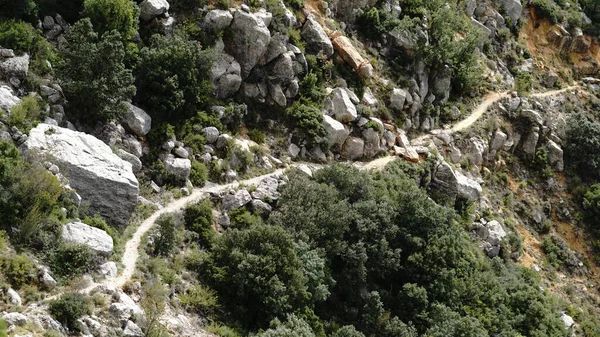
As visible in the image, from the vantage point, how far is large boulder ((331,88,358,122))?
4491cm

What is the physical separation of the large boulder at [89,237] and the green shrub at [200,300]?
4541 mm

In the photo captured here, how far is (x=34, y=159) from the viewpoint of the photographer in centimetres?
2661

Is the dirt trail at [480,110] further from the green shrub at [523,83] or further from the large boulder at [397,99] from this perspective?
the large boulder at [397,99]

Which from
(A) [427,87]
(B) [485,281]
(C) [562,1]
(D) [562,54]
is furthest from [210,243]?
(C) [562,1]

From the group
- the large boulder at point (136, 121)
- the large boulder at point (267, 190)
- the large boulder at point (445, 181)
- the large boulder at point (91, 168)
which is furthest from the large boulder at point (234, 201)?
the large boulder at point (445, 181)

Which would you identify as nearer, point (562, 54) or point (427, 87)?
point (427, 87)

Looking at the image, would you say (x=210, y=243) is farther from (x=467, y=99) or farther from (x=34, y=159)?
(x=467, y=99)

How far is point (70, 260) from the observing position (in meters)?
24.7

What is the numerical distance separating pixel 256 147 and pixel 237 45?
24.3ft

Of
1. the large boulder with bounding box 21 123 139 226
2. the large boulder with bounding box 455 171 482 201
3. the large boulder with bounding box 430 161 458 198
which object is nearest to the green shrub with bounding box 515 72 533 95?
the large boulder with bounding box 455 171 482 201

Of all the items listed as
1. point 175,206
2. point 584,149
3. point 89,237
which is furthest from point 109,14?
point 584,149

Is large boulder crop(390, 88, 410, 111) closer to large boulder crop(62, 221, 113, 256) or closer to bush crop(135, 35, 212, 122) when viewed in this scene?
bush crop(135, 35, 212, 122)

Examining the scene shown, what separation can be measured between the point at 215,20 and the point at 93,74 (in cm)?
1149

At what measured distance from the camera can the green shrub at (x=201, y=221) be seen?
109ft
